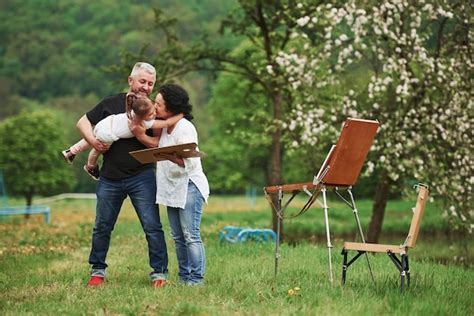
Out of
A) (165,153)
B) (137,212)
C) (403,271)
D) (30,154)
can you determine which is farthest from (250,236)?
(30,154)

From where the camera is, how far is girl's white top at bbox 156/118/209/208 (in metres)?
7.42

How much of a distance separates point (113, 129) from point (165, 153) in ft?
2.44

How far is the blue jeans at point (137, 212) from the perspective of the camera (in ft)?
25.7

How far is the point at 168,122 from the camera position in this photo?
749 cm

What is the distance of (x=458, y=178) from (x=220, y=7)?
6348 cm

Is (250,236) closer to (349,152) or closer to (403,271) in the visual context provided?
(349,152)

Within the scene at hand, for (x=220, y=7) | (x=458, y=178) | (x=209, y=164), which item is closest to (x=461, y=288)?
(x=458, y=178)

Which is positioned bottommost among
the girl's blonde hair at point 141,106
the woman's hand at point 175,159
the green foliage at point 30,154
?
the green foliage at point 30,154

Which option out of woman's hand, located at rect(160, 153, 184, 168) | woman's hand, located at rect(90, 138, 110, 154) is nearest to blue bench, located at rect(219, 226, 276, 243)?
woman's hand, located at rect(90, 138, 110, 154)

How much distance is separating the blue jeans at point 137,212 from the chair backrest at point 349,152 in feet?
5.52

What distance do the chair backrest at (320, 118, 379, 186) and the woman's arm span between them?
4.55 ft

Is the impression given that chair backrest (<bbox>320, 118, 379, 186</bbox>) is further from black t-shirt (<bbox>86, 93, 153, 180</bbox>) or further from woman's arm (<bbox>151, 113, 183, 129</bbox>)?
black t-shirt (<bbox>86, 93, 153, 180</bbox>)

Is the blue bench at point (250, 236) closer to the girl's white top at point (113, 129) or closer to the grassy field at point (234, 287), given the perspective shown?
the grassy field at point (234, 287)

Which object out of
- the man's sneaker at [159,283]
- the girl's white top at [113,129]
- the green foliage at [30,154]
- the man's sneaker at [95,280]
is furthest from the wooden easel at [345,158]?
the green foliage at [30,154]
